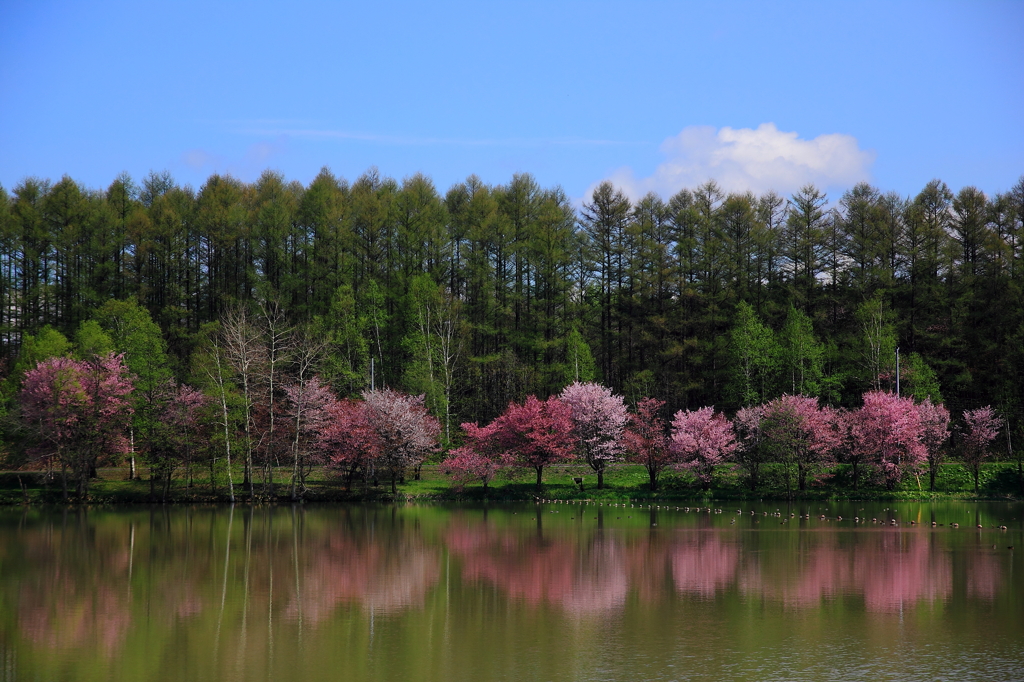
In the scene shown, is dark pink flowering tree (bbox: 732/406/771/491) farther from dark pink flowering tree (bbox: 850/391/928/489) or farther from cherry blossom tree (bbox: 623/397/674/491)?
dark pink flowering tree (bbox: 850/391/928/489)

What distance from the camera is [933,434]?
53.1 m

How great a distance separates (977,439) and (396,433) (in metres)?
32.9

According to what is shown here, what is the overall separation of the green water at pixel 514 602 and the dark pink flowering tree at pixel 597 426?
16.4 m

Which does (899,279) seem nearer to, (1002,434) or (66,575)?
(1002,434)

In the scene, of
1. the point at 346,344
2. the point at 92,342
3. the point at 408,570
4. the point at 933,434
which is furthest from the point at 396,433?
the point at 933,434

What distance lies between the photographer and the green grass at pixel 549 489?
51.7 metres

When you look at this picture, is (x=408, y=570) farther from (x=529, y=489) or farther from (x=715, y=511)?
(x=529, y=489)

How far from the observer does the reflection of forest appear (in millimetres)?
20500

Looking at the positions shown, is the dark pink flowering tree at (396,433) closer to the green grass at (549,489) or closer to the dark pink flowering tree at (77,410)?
the green grass at (549,489)

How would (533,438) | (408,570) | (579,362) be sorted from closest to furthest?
(408,570), (533,438), (579,362)

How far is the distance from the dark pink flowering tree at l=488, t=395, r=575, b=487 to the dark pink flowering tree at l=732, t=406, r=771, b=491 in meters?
9.86

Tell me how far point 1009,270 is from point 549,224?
3397cm

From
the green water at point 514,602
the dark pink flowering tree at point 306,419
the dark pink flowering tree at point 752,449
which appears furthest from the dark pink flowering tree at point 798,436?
the dark pink flowering tree at point 306,419

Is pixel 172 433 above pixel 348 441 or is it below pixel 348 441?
above
